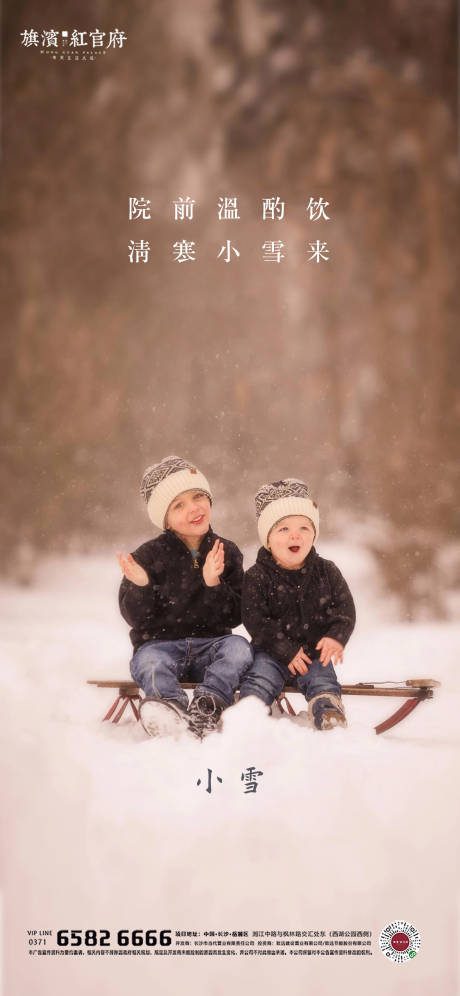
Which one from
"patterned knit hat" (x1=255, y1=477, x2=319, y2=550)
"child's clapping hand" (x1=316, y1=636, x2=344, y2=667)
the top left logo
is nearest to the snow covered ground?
"child's clapping hand" (x1=316, y1=636, x2=344, y2=667)

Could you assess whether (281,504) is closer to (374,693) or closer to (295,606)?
(295,606)

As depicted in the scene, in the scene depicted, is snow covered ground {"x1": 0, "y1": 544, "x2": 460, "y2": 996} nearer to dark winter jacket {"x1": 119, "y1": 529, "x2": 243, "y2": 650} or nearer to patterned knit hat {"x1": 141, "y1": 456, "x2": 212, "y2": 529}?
dark winter jacket {"x1": 119, "y1": 529, "x2": 243, "y2": 650}

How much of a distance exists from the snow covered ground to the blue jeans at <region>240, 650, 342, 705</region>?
0.16ft

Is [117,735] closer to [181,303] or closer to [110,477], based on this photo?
[110,477]

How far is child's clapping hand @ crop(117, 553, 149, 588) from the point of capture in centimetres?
159

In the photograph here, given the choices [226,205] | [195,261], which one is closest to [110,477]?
[195,261]

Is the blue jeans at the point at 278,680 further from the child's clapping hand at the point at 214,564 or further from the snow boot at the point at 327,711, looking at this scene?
the child's clapping hand at the point at 214,564

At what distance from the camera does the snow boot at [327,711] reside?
60.0 inches

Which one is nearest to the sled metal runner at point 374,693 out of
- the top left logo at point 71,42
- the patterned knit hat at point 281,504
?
the patterned knit hat at point 281,504

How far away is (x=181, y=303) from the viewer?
1820mm

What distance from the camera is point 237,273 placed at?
1.76 meters

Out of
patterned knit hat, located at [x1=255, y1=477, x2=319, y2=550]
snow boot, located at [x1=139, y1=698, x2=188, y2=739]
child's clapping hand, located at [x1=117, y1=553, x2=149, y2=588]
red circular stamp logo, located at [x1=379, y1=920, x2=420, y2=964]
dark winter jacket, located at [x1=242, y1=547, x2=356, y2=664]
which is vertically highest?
patterned knit hat, located at [x1=255, y1=477, x2=319, y2=550]

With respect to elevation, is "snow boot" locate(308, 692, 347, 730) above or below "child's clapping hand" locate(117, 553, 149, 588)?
below

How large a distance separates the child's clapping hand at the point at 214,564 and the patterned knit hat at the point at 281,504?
0.34 ft
